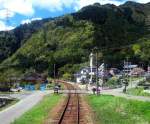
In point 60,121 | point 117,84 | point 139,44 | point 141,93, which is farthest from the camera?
point 139,44

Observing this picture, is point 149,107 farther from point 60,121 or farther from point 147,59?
point 147,59

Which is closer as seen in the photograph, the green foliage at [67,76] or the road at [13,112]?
the road at [13,112]

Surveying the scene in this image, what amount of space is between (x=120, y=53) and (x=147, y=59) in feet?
44.2

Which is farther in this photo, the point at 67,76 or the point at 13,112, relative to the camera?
the point at 67,76

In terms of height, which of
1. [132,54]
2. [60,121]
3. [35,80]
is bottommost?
[60,121]

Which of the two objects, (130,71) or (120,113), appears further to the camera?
(130,71)

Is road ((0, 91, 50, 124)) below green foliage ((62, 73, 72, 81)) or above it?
below

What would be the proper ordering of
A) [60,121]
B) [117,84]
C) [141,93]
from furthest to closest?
[117,84], [141,93], [60,121]

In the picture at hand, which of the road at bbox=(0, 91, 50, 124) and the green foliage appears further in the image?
the green foliage

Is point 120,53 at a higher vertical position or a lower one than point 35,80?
higher

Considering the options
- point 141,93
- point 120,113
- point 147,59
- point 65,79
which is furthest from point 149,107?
point 65,79

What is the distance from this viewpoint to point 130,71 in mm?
150250

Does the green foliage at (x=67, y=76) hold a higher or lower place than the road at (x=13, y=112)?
higher

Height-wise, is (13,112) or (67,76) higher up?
(67,76)
